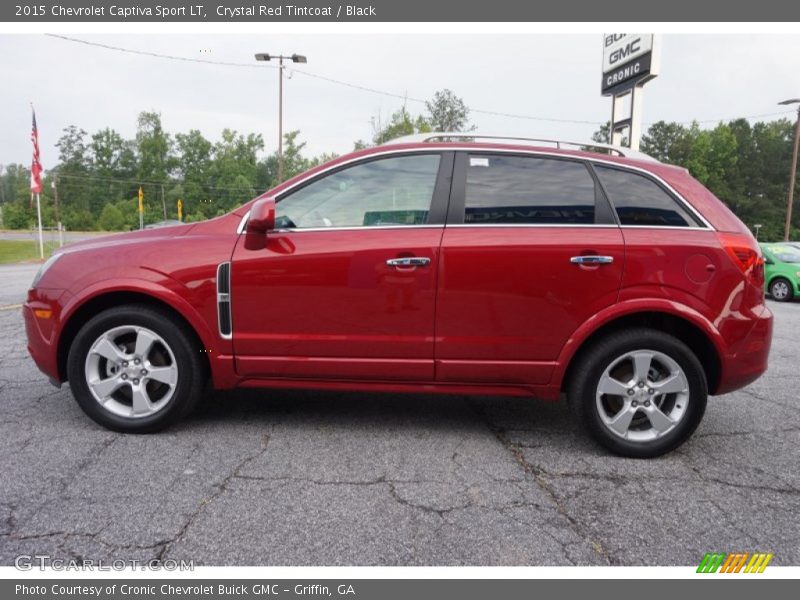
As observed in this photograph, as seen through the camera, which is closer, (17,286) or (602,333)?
(602,333)

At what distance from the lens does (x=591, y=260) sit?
311 cm

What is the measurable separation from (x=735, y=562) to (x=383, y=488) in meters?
1.52

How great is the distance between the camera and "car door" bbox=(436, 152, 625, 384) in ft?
10.3

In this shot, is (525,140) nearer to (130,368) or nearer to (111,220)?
(130,368)

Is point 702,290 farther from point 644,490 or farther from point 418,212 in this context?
point 418,212

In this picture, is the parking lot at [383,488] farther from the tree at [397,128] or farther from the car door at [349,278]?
the tree at [397,128]

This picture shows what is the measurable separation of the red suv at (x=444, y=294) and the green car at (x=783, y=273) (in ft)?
39.5

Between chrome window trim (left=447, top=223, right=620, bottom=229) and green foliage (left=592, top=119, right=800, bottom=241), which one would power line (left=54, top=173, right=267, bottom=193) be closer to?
green foliage (left=592, top=119, right=800, bottom=241)

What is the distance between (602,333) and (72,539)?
9.23ft

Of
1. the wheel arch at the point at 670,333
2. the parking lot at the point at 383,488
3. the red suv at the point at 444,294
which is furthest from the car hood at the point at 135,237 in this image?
the wheel arch at the point at 670,333

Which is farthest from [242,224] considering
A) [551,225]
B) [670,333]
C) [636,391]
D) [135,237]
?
[670,333]

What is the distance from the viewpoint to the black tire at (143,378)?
332 cm

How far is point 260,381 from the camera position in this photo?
11.1 feet

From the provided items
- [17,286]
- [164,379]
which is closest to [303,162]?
[17,286]
